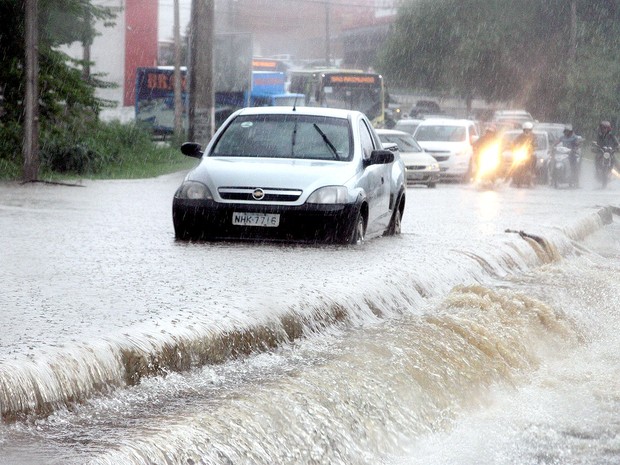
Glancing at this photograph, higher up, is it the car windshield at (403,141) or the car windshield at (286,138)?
the car windshield at (286,138)

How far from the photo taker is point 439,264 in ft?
39.3

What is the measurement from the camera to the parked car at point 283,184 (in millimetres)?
12625

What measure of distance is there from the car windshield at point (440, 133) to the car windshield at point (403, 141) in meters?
4.18

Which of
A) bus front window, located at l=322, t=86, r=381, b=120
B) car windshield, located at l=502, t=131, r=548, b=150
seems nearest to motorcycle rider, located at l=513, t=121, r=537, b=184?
car windshield, located at l=502, t=131, r=548, b=150

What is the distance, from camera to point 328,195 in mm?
12648

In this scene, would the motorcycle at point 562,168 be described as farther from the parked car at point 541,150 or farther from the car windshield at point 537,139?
the car windshield at point 537,139

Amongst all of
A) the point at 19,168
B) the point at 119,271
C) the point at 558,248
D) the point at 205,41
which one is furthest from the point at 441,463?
the point at 205,41

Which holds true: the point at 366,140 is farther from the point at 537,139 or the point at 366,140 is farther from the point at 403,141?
the point at 537,139

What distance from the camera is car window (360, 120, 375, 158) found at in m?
14.0

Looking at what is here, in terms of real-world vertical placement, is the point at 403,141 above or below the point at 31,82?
below

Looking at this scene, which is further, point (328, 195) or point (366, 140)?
point (366, 140)

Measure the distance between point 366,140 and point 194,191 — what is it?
2390mm

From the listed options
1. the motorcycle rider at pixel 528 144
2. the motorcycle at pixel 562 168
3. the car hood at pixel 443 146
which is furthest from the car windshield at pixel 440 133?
the motorcycle rider at pixel 528 144

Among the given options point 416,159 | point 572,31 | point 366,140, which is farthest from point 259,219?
point 572,31
